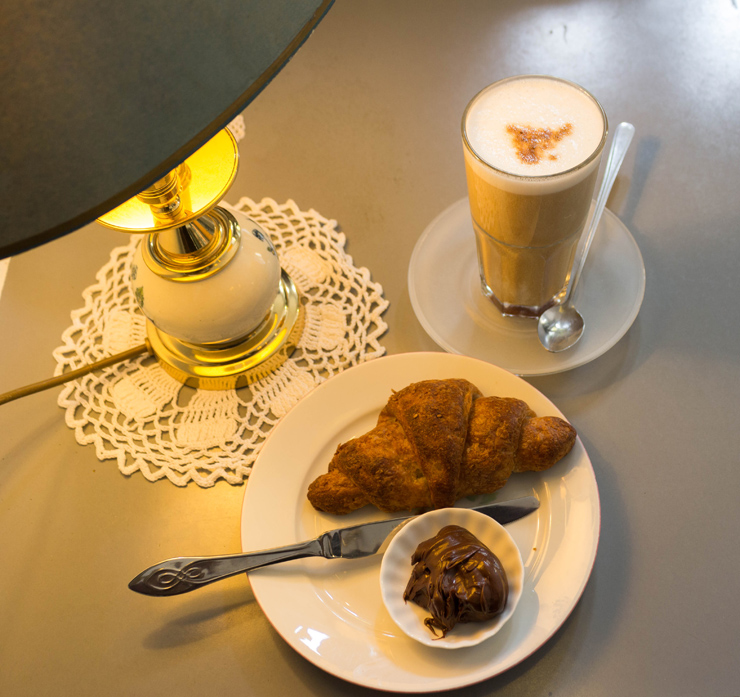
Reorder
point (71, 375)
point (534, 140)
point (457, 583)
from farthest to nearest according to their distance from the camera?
point (71, 375) < point (534, 140) < point (457, 583)

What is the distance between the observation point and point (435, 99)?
1217mm

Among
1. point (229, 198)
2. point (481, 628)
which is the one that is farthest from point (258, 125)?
point (481, 628)

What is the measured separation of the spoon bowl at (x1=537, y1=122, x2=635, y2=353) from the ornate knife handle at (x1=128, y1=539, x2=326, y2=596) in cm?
45

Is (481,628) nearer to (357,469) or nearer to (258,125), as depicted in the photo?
(357,469)

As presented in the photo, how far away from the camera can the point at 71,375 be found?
0.91m

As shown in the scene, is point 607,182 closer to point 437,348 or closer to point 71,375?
point 437,348

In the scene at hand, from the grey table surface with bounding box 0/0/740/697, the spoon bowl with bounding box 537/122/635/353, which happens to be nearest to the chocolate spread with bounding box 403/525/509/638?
the grey table surface with bounding box 0/0/740/697

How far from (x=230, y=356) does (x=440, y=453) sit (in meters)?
0.37

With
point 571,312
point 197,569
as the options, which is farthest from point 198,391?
point 571,312

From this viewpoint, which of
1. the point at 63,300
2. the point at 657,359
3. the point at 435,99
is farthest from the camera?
the point at 435,99

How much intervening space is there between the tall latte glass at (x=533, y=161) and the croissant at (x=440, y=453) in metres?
0.22

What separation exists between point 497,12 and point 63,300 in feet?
3.17

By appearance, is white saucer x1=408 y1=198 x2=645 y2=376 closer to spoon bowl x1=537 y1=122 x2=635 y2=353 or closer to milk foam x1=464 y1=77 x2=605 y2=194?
spoon bowl x1=537 y1=122 x2=635 y2=353

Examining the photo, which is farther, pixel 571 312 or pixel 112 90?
pixel 571 312
